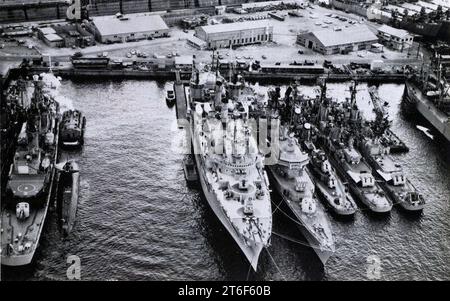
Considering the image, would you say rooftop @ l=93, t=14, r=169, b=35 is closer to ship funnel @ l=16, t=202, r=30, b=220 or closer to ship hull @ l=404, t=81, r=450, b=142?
ship hull @ l=404, t=81, r=450, b=142

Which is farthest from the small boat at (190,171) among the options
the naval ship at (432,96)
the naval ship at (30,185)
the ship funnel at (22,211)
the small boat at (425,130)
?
the naval ship at (432,96)

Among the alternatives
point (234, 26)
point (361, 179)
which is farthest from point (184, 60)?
point (361, 179)

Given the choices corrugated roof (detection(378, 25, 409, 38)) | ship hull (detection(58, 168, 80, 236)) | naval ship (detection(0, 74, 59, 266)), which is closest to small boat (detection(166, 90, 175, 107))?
naval ship (detection(0, 74, 59, 266))

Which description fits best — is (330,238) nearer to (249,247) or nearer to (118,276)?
(249,247)

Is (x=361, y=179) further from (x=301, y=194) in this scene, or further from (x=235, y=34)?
(x=235, y=34)

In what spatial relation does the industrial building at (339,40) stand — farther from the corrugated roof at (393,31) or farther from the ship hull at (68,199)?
the ship hull at (68,199)
